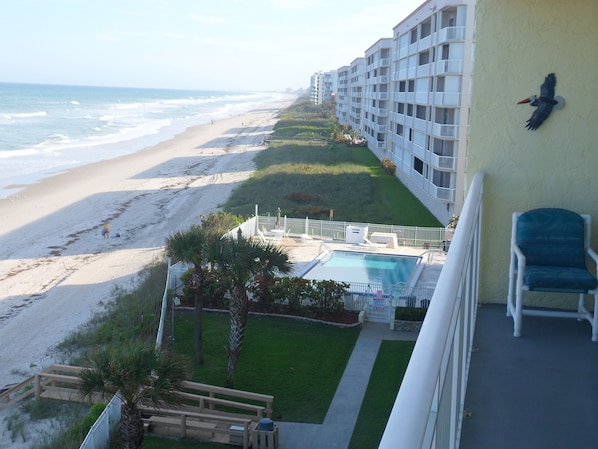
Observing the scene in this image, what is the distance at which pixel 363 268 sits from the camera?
22656 mm

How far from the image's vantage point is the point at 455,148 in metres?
32.1

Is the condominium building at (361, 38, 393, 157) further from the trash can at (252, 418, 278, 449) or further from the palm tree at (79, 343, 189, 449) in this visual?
the palm tree at (79, 343, 189, 449)

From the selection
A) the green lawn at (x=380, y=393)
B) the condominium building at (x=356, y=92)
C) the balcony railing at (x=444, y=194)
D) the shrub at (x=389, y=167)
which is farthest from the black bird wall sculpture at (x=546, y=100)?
the condominium building at (x=356, y=92)

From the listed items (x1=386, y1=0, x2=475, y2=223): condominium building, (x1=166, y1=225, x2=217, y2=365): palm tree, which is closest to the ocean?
(x1=386, y1=0, x2=475, y2=223): condominium building

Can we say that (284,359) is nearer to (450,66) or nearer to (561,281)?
(561,281)

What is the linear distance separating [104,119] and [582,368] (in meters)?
104

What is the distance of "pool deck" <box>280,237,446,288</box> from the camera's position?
72.7 ft

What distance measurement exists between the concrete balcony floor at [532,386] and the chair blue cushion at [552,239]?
1.61 ft

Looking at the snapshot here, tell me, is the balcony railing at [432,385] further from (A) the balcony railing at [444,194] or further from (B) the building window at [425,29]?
(B) the building window at [425,29]

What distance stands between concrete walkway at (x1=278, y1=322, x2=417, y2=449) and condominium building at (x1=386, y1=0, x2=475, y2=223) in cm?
1581

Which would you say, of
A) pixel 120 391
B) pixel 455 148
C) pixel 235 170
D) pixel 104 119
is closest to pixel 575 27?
pixel 120 391

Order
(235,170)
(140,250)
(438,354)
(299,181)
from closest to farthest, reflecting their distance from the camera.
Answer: (438,354)
(140,250)
(299,181)
(235,170)

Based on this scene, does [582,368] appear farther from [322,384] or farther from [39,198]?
[39,198]

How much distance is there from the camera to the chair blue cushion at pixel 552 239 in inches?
206
